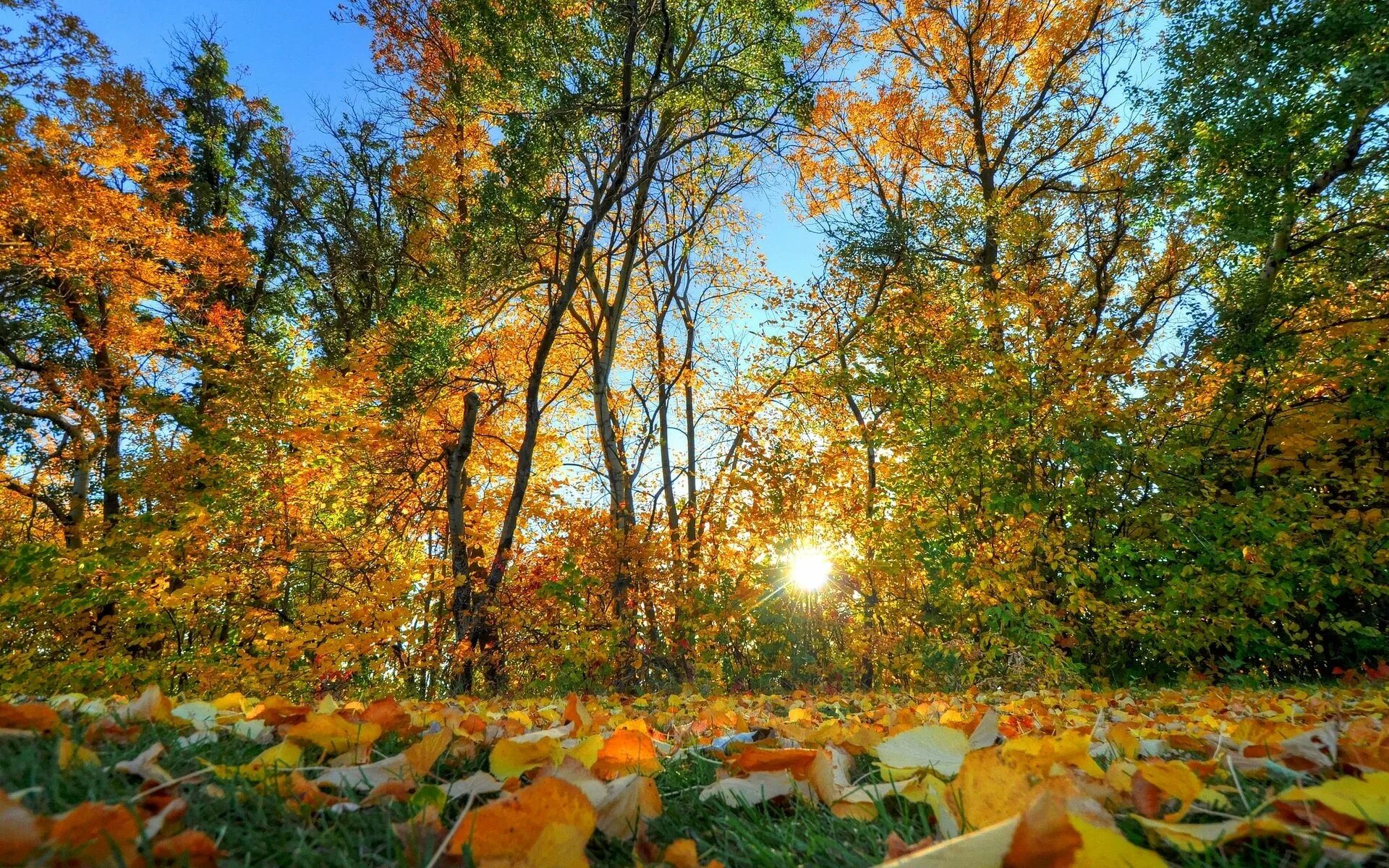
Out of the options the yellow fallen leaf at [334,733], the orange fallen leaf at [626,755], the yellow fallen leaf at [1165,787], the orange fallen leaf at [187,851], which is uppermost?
the orange fallen leaf at [187,851]

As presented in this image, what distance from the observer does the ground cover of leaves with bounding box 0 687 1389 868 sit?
0.52 meters

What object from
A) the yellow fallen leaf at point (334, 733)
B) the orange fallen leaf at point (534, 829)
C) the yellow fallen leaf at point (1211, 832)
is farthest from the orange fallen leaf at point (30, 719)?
the yellow fallen leaf at point (1211, 832)

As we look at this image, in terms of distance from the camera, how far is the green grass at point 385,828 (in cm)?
62

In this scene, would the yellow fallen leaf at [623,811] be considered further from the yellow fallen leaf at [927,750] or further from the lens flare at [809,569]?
the lens flare at [809,569]

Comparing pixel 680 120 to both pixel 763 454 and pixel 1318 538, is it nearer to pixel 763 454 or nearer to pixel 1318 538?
pixel 763 454

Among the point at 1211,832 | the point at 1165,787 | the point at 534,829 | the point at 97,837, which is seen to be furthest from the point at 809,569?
the point at 97,837

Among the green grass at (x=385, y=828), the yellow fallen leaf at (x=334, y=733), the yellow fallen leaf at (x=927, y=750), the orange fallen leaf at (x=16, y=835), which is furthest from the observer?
the yellow fallen leaf at (x=334, y=733)

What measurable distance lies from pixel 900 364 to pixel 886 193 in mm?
7007

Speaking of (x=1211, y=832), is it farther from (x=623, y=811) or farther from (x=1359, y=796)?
(x=623, y=811)

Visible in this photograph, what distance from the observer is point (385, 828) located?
2.37ft

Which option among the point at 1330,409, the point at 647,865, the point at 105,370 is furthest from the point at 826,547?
the point at 105,370

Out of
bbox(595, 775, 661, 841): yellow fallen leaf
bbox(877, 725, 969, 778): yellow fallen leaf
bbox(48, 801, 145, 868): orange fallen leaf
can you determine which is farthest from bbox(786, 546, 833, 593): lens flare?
bbox(48, 801, 145, 868): orange fallen leaf

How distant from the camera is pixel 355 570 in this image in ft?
Answer: 21.0

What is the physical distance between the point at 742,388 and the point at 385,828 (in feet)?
33.1
